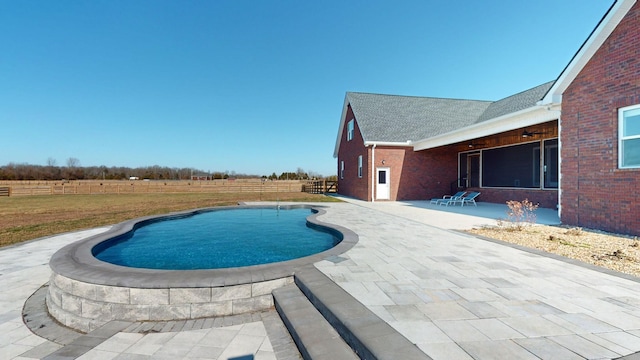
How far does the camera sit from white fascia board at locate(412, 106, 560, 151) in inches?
332

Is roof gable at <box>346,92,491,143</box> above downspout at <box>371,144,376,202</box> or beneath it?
above

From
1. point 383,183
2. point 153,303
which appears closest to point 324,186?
point 383,183

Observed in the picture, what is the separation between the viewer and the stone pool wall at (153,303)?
3014mm

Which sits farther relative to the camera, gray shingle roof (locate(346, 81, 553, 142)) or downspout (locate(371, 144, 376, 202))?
gray shingle roof (locate(346, 81, 553, 142))

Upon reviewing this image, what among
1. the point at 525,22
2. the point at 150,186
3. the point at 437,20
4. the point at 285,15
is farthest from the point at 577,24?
the point at 150,186

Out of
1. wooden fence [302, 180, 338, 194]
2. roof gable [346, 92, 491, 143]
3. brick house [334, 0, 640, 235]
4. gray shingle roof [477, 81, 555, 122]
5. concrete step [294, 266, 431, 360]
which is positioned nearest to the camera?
concrete step [294, 266, 431, 360]

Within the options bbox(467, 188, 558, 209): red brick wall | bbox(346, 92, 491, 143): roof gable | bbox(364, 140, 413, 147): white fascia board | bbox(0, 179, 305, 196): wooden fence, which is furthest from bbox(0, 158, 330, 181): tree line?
bbox(467, 188, 558, 209): red brick wall

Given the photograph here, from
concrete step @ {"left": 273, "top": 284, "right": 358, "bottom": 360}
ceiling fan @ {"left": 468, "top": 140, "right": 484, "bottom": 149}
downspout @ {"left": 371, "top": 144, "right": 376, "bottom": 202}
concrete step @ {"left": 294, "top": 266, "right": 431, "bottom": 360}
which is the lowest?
concrete step @ {"left": 273, "top": 284, "right": 358, "bottom": 360}

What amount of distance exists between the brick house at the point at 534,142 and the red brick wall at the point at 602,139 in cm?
2

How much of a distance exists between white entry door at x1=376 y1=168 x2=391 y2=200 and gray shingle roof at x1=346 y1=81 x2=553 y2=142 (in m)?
1.90

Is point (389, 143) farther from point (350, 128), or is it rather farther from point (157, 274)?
point (157, 274)

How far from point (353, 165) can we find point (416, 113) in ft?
18.7

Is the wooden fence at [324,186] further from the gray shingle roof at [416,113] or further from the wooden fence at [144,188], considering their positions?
the gray shingle roof at [416,113]

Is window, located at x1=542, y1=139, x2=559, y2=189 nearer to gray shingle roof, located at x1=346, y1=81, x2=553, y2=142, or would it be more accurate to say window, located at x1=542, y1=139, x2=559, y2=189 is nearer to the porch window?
the porch window
